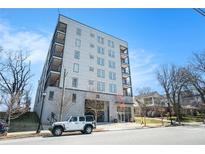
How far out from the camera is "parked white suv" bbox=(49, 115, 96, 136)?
51.8ft

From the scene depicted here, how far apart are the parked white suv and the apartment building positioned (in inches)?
419

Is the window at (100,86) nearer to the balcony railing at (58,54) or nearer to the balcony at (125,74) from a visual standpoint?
the balcony at (125,74)

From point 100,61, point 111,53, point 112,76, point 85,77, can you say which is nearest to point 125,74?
point 112,76

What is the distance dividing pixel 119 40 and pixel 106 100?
735 inches

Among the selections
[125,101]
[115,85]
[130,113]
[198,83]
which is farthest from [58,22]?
[198,83]

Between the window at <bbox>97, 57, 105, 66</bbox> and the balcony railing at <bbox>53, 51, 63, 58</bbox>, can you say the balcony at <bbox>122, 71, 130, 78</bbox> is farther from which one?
Result: the balcony railing at <bbox>53, 51, 63, 58</bbox>

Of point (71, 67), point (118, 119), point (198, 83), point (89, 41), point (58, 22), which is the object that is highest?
point (58, 22)

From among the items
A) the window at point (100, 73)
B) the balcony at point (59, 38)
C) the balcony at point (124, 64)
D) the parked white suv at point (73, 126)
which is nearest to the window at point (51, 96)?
the balcony at point (59, 38)

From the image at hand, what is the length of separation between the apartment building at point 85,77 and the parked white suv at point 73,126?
419 inches

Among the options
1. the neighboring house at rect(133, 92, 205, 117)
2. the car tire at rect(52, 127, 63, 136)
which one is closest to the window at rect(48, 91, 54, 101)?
the car tire at rect(52, 127, 63, 136)

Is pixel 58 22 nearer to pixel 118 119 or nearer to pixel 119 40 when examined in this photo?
pixel 119 40

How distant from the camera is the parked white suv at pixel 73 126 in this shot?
1579 cm

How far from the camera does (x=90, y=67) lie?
35.4m

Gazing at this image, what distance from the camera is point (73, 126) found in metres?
16.8
